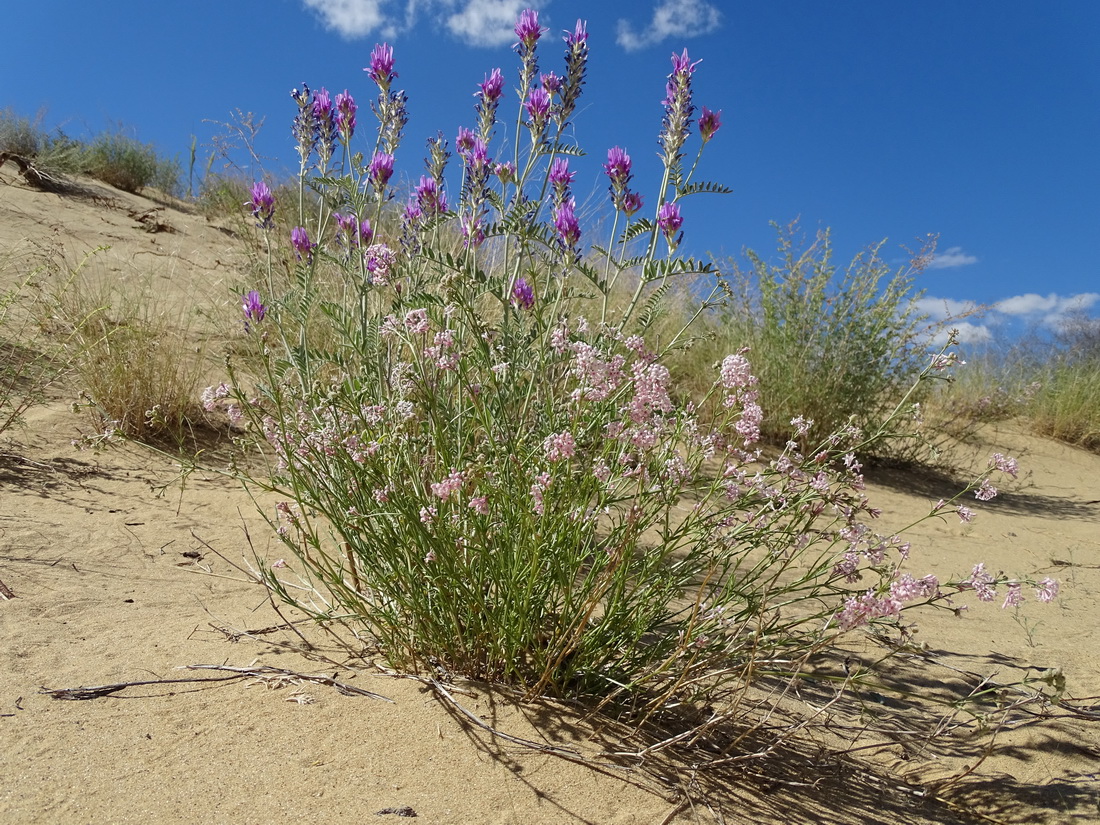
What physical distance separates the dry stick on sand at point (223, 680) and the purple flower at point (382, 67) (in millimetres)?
1800

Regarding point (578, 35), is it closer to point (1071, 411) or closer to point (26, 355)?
point (26, 355)

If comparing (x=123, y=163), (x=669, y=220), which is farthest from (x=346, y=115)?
(x=123, y=163)

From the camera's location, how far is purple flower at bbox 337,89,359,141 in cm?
247

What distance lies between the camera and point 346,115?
8.18ft

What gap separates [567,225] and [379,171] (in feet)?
2.34

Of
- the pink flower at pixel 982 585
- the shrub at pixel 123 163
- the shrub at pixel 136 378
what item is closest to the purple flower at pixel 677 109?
the pink flower at pixel 982 585

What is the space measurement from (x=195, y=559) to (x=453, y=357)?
204 centimetres

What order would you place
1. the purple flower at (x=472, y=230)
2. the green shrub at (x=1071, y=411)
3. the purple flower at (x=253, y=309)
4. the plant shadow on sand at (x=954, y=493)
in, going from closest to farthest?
the purple flower at (x=472, y=230) → the purple flower at (x=253, y=309) → the plant shadow on sand at (x=954, y=493) → the green shrub at (x=1071, y=411)

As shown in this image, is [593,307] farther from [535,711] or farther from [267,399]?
[535,711]

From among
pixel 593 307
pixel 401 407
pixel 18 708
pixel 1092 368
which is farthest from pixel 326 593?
pixel 1092 368

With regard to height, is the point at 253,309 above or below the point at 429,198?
below

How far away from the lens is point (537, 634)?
6.73 feet

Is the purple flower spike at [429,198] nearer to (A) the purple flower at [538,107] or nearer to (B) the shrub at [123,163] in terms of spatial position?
(A) the purple flower at [538,107]

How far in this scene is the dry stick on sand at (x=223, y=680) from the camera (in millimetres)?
2074
